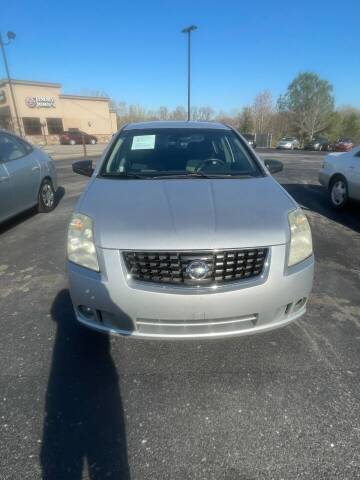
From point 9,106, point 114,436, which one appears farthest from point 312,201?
point 9,106

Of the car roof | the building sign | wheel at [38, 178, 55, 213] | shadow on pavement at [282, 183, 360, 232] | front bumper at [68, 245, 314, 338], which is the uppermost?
the building sign

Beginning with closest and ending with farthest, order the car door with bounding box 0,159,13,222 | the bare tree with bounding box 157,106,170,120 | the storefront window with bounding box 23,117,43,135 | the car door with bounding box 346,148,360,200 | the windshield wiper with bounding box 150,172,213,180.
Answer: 1. the windshield wiper with bounding box 150,172,213,180
2. the car door with bounding box 0,159,13,222
3. the car door with bounding box 346,148,360,200
4. the storefront window with bounding box 23,117,43,135
5. the bare tree with bounding box 157,106,170,120

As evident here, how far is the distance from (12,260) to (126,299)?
265 centimetres

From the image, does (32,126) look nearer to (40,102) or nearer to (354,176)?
(40,102)

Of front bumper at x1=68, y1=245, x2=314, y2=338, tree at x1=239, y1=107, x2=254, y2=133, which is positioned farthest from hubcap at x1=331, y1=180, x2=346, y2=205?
tree at x1=239, y1=107, x2=254, y2=133

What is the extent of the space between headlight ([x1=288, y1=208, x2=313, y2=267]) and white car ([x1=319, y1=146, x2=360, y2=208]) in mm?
3933

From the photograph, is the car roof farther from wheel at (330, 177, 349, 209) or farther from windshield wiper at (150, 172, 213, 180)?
wheel at (330, 177, 349, 209)

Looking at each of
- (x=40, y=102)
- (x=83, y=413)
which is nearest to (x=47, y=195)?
(x=83, y=413)

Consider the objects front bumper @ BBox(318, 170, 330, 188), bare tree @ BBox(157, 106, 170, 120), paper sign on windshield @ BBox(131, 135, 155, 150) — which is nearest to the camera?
paper sign on windshield @ BBox(131, 135, 155, 150)

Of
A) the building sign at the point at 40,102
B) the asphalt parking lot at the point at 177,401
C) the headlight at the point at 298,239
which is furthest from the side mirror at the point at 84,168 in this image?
the building sign at the point at 40,102

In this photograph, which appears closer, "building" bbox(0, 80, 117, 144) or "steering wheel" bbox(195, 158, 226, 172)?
"steering wheel" bbox(195, 158, 226, 172)

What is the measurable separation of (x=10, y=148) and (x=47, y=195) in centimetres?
118

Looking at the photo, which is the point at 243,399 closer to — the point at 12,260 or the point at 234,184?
the point at 234,184

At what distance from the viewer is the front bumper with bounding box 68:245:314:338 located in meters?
1.76
